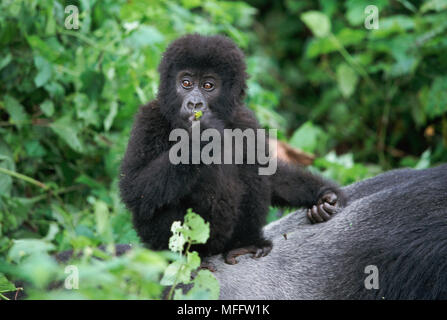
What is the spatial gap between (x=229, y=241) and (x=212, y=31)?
226 centimetres

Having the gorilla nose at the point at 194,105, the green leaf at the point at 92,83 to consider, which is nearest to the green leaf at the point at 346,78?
the green leaf at the point at 92,83

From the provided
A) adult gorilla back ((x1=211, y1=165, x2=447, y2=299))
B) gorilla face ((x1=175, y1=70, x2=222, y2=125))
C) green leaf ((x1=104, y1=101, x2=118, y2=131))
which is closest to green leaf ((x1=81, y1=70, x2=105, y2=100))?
green leaf ((x1=104, y1=101, x2=118, y2=131))

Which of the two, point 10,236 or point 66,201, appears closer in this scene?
point 10,236

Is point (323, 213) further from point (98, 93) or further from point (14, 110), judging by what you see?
point (14, 110)

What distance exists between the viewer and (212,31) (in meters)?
4.19

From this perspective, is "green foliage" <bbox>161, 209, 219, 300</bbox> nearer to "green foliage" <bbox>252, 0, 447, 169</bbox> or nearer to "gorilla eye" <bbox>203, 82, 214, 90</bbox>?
"gorilla eye" <bbox>203, 82, 214, 90</bbox>

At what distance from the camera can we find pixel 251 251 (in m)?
2.32

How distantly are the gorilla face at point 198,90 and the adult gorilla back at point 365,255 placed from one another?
0.60 metres

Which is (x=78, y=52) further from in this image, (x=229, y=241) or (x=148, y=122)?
(x=229, y=241)

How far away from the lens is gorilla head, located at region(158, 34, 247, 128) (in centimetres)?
226

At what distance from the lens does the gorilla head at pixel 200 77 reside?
226 cm

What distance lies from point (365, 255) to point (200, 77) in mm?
924
